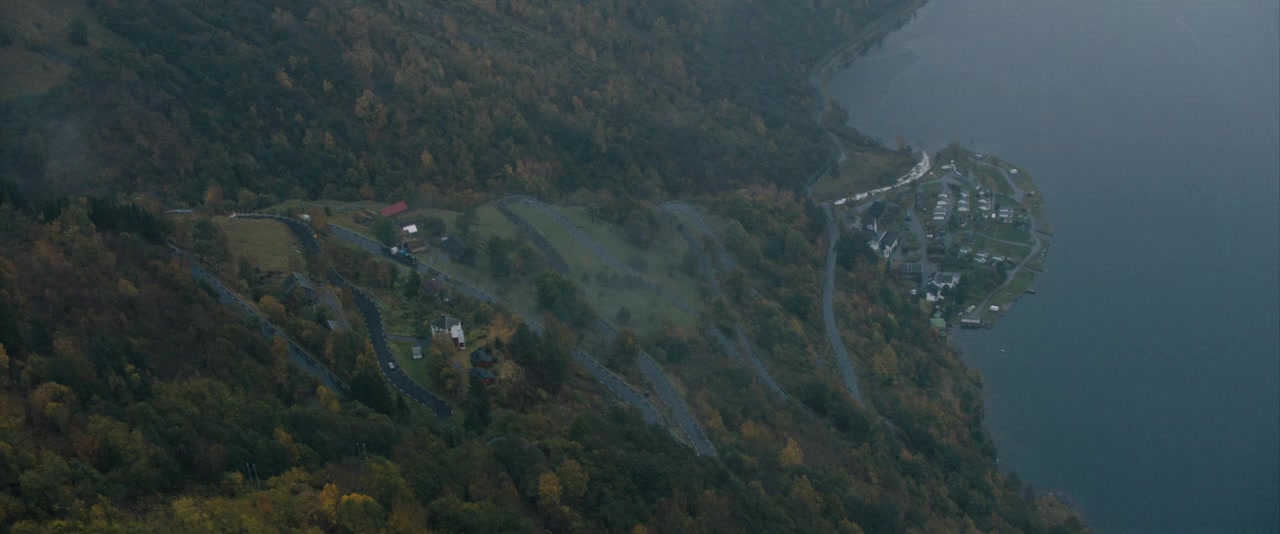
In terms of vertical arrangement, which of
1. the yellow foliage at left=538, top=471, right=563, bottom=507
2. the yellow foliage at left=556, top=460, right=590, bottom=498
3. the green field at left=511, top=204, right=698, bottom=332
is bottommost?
the green field at left=511, top=204, right=698, bottom=332

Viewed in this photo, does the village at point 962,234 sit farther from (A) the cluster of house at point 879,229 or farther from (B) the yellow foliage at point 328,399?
(B) the yellow foliage at point 328,399

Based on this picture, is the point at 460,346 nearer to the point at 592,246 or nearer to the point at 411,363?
the point at 411,363

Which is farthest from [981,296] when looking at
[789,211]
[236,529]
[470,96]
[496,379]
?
[236,529]

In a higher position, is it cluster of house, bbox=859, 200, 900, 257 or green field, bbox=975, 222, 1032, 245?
green field, bbox=975, 222, 1032, 245

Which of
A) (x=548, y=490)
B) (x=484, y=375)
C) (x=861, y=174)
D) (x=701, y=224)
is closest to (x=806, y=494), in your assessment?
(x=484, y=375)

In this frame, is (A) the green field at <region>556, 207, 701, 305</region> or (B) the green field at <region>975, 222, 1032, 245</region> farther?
(B) the green field at <region>975, 222, 1032, 245</region>

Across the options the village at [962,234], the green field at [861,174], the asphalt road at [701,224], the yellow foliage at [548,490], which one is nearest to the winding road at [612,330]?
the asphalt road at [701,224]

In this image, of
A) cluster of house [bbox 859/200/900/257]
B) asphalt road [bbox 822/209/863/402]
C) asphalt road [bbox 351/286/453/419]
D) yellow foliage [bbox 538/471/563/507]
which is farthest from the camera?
cluster of house [bbox 859/200/900/257]

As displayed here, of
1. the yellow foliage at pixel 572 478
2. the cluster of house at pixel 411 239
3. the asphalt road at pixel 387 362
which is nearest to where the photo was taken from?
the yellow foliage at pixel 572 478

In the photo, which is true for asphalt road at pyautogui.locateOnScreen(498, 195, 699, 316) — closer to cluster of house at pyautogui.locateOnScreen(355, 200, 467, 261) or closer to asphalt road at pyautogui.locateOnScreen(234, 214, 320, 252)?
cluster of house at pyautogui.locateOnScreen(355, 200, 467, 261)

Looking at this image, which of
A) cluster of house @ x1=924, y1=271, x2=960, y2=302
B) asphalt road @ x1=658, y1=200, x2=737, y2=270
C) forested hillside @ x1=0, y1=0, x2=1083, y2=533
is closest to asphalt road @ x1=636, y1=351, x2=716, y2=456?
forested hillside @ x1=0, y1=0, x2=1083, y2=533
